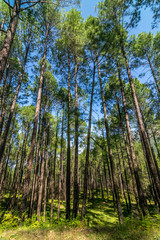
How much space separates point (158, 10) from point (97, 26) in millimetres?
4503

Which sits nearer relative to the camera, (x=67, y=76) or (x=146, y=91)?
(x=67, y=76)

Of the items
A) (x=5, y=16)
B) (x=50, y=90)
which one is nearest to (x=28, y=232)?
(x=50, y=90)

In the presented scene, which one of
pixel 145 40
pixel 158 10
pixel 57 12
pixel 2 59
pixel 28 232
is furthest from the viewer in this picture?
pixel 145 40

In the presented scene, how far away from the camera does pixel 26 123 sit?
19.4m

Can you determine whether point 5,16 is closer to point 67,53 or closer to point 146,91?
point 67,53

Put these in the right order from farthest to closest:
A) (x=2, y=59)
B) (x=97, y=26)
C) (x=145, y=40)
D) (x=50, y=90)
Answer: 1. (x=50, y=90)
2. (x=145, y=40)
3. (x=97, y=26)
4. (x=2, y=59)

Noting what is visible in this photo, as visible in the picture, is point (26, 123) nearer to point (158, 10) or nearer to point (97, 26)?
point (97, 26)

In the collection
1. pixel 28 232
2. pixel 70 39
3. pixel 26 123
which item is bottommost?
pixel 28 232

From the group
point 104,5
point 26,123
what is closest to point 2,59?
point 104,5

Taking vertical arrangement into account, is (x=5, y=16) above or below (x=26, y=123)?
above

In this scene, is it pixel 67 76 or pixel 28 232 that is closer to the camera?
pixel 28 232

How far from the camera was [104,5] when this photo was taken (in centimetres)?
1011

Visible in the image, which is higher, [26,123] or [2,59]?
[26,123]

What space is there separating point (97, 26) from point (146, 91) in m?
11.1
